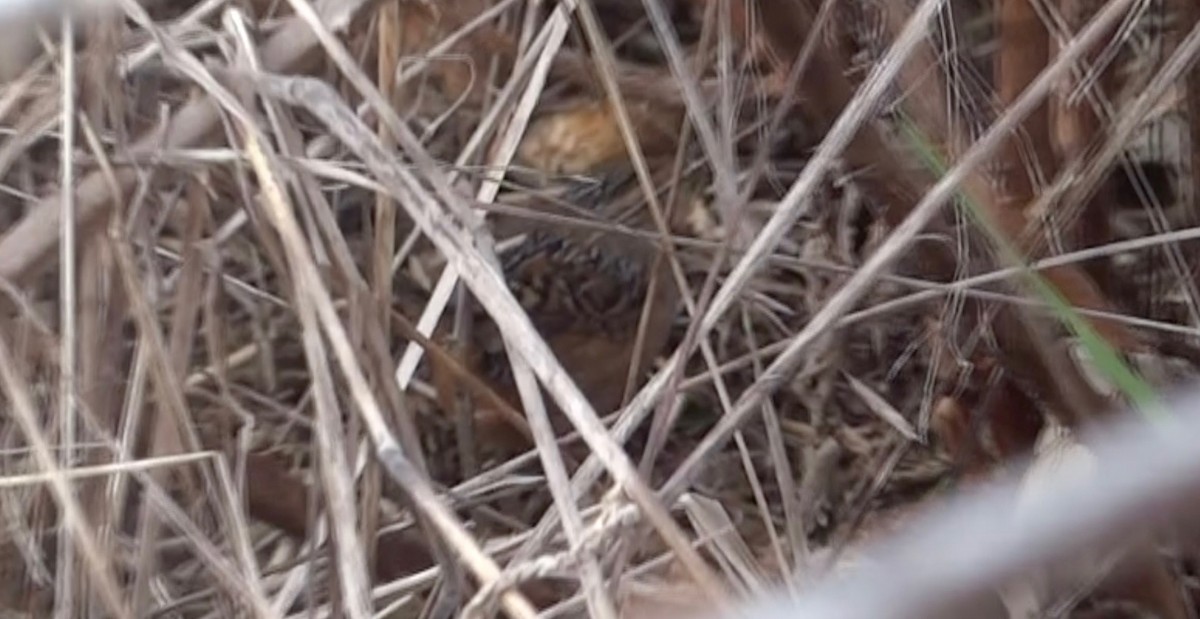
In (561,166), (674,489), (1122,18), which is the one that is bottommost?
(561,166)

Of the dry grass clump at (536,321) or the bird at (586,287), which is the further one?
the bird at (586,287)

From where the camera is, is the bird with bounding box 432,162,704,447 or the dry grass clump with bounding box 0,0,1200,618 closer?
the dry grass clump with bounding box 0,0,1200,618

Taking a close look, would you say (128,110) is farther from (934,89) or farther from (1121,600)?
(1121,600)

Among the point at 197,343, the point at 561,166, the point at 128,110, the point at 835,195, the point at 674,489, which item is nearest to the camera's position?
the point at 674,489

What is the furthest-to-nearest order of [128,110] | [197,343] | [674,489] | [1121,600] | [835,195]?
[197,343]
[835,195]
[1121,600]
[128,110]
[674,489]

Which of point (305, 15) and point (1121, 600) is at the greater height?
point (305, 15)

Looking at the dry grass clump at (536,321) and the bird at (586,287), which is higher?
the dry grass clump at (536,321)

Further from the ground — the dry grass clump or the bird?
the dry grass clump

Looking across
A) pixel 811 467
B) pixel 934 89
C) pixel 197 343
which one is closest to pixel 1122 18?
pixel 934 89
